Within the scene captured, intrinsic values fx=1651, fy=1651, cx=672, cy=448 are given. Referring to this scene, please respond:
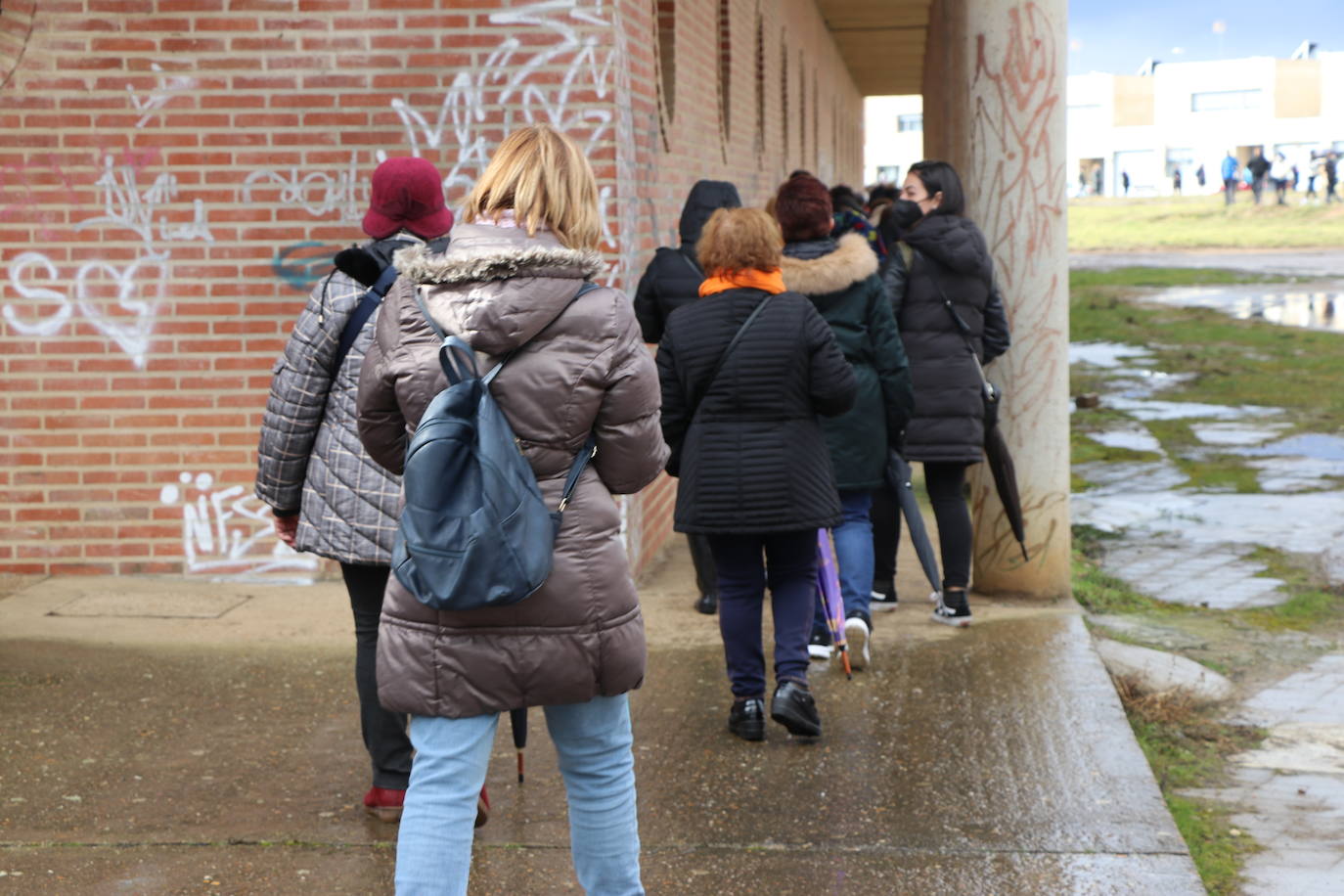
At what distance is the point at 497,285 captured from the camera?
302cm

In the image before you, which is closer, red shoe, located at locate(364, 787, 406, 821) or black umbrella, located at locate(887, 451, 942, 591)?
red shoe, located at locate(364, 787, 406, 821)

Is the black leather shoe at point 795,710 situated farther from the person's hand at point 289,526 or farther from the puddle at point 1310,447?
the puddle at point 1310,447

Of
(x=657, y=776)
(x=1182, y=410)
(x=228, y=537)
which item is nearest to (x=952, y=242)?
(x=657, y=776)

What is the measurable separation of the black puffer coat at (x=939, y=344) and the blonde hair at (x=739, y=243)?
1509 mm

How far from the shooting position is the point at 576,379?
3.03 meters

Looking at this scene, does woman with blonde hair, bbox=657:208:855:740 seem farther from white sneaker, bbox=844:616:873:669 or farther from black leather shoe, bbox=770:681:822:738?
white sneaker, bbox=844:616:873:669

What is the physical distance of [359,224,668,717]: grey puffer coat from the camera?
119 inches

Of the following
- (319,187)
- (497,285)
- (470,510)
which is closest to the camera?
(470,510)

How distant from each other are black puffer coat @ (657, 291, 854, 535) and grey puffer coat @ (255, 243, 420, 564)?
3.80ft

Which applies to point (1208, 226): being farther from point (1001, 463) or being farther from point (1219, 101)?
point (1001, 463)

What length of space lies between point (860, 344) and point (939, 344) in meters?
0.64

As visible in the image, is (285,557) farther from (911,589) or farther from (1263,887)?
(1263,887)

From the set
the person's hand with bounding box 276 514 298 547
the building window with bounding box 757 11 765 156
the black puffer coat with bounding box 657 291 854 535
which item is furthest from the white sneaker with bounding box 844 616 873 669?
the building window with bounding box 757 11 765 156

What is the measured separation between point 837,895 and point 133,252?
14.7ft
